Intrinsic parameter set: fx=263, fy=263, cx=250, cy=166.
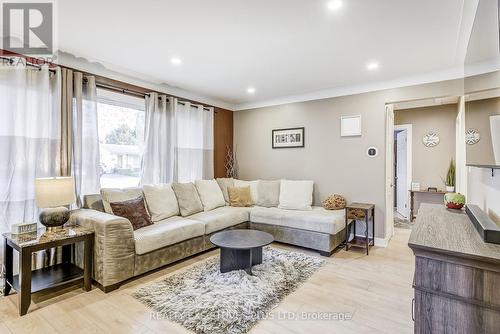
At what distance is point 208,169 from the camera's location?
4.87m

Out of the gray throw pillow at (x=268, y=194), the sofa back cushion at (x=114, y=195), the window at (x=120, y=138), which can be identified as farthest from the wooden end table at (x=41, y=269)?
the gray throw pillow at (x=268, y=194)

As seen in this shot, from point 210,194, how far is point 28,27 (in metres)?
2.93

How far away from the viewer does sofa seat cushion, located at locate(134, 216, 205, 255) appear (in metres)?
2.76

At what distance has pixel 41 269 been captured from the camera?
8.72 feet

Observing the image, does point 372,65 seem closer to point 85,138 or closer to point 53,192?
point 85,138

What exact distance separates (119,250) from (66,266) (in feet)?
2.37

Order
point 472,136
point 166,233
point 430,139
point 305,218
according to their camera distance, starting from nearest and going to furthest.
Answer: point 472,136, point 166,233, point 305,218, point 430,139

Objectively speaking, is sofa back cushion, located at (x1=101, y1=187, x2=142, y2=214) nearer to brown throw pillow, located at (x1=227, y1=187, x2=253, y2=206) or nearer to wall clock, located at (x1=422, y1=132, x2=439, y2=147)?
brown throw pillow, located at (x1=227, y1=187, x2=253, y2=206)

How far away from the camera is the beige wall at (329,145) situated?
391 centimetres

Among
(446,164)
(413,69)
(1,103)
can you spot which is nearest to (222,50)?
(1,103)

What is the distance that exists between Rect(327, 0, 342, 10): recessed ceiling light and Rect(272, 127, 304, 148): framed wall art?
269cm

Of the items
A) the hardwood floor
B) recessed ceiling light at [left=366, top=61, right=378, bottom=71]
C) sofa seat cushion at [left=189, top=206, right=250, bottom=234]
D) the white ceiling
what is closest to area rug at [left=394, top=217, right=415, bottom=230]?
the hardwood floor

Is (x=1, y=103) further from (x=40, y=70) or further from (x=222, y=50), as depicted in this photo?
(x=222, y=50)

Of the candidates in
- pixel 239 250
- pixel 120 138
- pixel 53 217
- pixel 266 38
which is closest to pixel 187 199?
pixel 120 138
